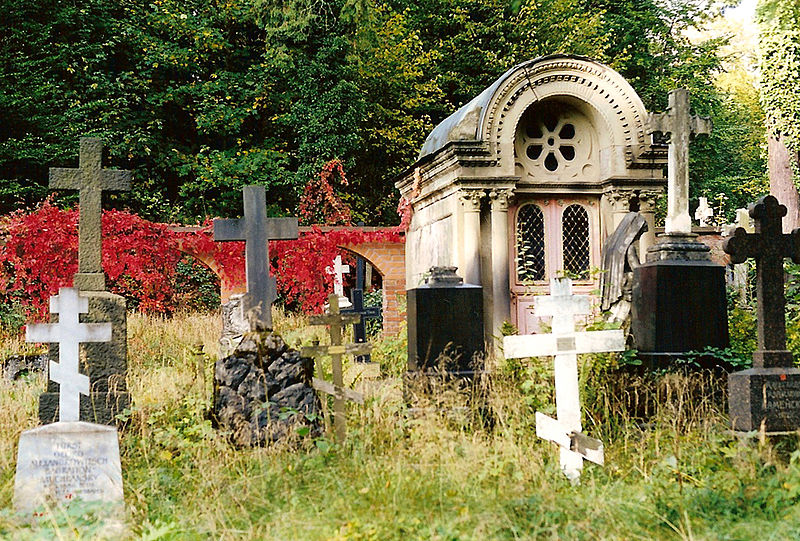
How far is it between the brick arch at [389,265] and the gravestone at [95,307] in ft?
29.2

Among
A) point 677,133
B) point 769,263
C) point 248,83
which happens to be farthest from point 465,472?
point 248,83

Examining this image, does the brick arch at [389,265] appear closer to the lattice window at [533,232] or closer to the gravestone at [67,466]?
the lattice window at [533,232]

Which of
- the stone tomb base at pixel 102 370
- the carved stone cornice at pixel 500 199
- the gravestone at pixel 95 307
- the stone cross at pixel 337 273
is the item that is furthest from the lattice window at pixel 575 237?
the stone tomb base at pixel 102 370

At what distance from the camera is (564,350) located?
595cm

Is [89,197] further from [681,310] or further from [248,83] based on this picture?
[248,83]

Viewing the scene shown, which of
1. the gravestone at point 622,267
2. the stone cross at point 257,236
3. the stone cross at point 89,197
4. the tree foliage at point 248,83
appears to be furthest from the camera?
the tree foliage at point 248,83

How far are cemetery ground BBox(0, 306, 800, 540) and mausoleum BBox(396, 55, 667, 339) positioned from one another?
470 cm

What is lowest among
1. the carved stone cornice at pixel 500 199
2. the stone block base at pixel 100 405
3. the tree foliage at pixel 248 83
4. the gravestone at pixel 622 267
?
the stone block base at pixel 100 405

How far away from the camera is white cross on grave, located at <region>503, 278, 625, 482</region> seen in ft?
18.7

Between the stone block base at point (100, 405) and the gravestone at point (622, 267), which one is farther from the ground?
the gravestone at point (622, 267)

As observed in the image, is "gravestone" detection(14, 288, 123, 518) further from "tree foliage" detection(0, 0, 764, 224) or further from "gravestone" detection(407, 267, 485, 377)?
"tree foliage" detection(0, 0, 764, 224)

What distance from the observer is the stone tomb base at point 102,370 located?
669 cm

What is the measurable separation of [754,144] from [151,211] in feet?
78.3

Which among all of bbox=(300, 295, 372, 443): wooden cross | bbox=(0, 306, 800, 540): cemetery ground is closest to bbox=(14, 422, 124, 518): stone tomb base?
bbox=(0, 306, 800, 540): cemetery ground
